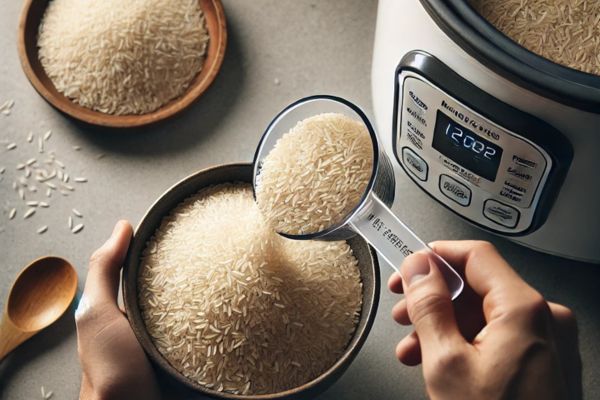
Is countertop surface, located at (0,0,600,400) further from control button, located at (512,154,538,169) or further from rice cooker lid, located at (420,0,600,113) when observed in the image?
rice cooker lid, located at (420,0,600,113)

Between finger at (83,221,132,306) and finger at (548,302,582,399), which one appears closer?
finger at (548,302,582,399)

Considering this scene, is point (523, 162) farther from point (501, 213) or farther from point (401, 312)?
point (401, 312)

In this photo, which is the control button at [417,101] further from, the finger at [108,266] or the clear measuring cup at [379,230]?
the finger at [108,266]

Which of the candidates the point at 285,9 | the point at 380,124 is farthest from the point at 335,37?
the point at 380,124

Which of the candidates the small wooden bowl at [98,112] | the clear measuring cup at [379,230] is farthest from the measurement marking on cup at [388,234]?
the small wooden bowl at [98,112]

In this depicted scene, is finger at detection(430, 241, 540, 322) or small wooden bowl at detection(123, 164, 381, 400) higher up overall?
finger at detection(430, 241, 540, 322)

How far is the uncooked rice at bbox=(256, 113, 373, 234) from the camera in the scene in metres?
0.85

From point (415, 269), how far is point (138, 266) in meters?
0.39

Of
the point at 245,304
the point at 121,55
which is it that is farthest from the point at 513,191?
the point at 121,55

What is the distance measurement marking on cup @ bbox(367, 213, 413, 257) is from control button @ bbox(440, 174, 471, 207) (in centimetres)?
10

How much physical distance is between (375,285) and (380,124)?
0.22 m

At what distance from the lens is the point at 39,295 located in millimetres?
1103

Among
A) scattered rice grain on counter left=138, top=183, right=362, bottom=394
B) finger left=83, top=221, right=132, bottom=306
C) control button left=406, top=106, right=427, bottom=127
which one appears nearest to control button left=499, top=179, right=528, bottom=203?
control button left=406, top=106, right=427, bottom=127

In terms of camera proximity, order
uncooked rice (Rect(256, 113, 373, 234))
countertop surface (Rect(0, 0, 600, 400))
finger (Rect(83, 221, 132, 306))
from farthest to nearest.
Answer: countertop surface (Rect(0, 0, 600, 400)) → finger (Rect(83, 221, 132, 306)) → uncooked rice (Rect(256, 113, 373, 234))
